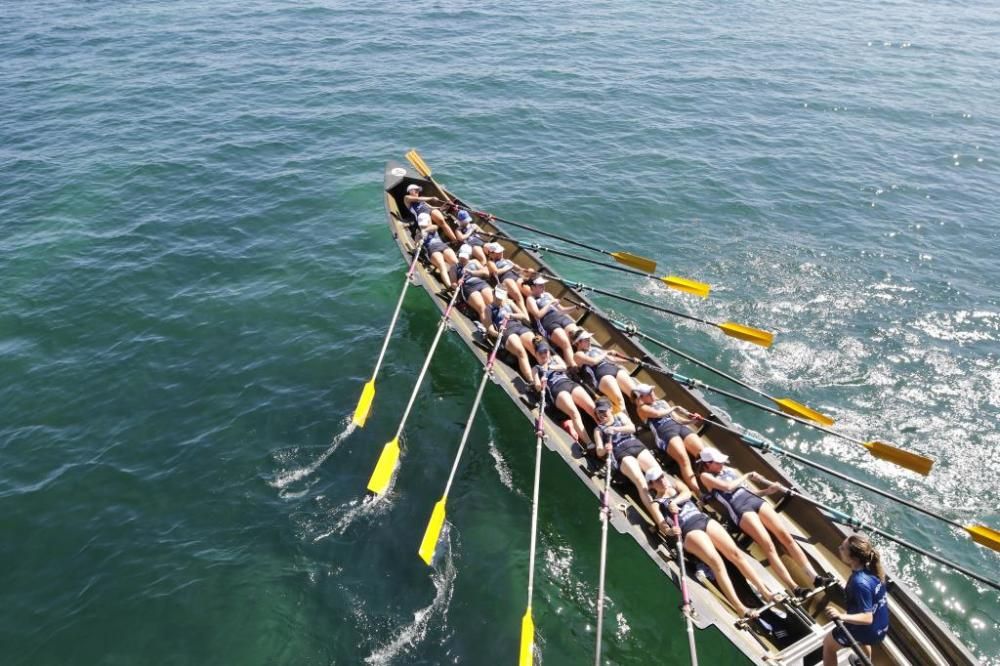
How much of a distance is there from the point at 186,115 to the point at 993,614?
34.5m

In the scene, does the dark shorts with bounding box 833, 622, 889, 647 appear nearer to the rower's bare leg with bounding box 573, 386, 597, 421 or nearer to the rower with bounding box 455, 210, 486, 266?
the rower's bare leg with bounding box 573, 386, 597, 421

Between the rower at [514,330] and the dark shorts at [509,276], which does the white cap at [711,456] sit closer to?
the rower at [514,330]

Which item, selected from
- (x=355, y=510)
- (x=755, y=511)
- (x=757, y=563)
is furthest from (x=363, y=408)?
(x=757, y=563)

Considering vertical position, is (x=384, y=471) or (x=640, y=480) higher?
(x=640, y=480)

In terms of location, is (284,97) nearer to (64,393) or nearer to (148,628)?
(64,393)

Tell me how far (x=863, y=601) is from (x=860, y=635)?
595 millimetres

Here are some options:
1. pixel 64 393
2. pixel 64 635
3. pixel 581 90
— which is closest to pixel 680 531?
pixel 64 635

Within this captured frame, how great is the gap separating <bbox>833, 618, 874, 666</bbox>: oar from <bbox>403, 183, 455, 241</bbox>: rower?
578 inches

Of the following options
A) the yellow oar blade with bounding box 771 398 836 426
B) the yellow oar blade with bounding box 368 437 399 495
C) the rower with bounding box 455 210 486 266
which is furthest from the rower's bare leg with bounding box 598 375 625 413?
the rower with bounding box 455 210 486 266

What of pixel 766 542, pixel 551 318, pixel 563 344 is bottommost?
pixel 766 542

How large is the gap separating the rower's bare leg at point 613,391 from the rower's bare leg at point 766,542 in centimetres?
349

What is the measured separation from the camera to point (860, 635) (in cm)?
858

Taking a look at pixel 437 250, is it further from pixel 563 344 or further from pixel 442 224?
pixel 563 344

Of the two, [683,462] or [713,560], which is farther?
[683,462]
